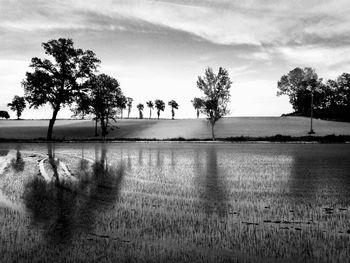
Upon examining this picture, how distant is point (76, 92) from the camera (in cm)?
6225

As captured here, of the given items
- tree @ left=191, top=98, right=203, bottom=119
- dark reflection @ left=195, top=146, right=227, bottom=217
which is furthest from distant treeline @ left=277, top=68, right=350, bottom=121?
dark reflection @ left=195, top=146, right=227, bottom=217

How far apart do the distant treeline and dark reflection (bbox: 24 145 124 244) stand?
10860cm

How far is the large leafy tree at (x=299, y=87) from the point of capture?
4658 inches

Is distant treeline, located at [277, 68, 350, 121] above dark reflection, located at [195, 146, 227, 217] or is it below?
above

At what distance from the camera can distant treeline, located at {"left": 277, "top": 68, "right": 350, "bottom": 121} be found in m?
117

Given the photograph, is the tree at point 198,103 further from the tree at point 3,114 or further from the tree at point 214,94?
the tree at point 3,114

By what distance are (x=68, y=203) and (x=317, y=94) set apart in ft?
407

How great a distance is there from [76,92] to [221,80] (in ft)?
85.4

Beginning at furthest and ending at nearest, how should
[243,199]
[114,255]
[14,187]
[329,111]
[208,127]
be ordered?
[329,111]
[208,127]
[14,187]
[243,199]
[114,255]

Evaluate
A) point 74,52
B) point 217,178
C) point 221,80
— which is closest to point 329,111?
point 221,80

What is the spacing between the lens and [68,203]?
311 inches

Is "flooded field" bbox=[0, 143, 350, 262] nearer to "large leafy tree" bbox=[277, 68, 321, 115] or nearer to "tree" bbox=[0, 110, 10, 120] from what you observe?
"large leafy tree" bbox=[277, 68, 321, 115]

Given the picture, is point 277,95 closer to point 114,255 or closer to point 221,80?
point 221,80

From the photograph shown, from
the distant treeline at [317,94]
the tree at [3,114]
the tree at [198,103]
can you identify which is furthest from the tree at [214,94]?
the tree at [3,114]
